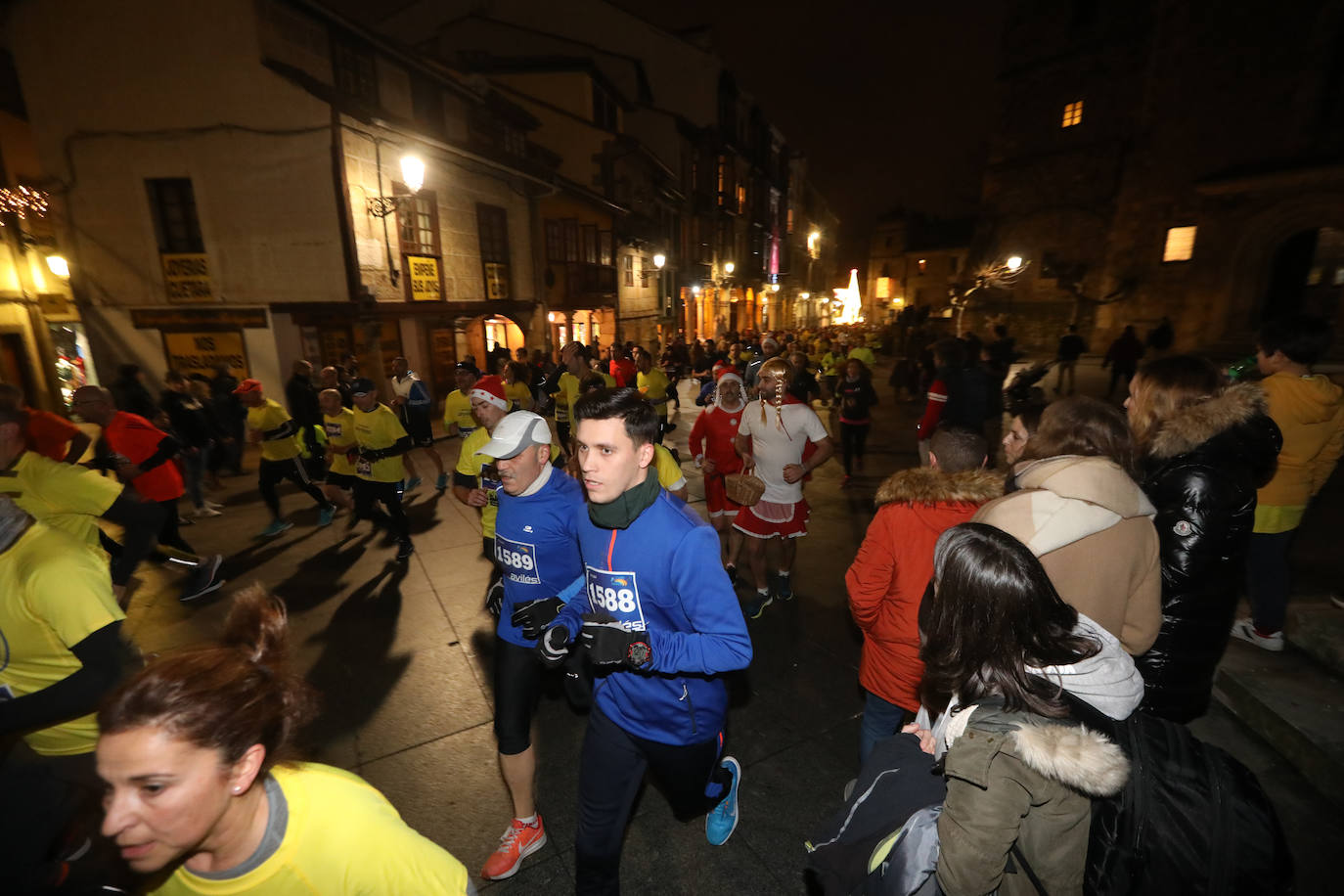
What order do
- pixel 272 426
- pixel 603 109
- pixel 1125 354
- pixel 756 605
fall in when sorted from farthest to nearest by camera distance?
pixel 603 109
pixel 1125 354
pixel 272 426
pixel 756 605

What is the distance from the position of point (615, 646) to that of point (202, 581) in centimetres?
603

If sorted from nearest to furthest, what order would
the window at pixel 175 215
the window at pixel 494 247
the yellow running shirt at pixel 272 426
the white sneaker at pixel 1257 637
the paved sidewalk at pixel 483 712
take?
the paved sidewalk at pixel 483 712
the white sneaker at pixel 1257 637
the yellow running shirt at pixel 272 426
the window at pixel 175 215
the window at pixel 494 247

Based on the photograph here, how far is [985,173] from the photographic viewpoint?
27.6 metres

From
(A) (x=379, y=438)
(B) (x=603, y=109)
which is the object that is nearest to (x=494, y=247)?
(B) (x=603, y=109)

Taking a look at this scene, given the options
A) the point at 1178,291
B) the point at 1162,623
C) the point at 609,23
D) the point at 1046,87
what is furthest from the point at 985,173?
the point at 1162,623

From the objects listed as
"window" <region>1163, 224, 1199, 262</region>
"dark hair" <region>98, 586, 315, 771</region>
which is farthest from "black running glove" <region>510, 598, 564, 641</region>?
"window" <region>1163, 224, 1199, 262</region>

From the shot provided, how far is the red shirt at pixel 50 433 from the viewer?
17.6 feet

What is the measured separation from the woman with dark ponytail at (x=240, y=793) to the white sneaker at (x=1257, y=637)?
18.1ft

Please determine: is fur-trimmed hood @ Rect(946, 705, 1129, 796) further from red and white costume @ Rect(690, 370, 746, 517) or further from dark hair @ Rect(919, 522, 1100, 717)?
red and white costume @ Rect(690, 370, 746, 517)

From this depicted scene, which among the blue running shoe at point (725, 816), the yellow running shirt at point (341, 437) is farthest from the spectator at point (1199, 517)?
the yellow running shirt at point (341, 437)

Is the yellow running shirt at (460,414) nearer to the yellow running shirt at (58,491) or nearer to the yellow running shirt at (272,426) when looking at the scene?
the yellow running shirt at (272,426)

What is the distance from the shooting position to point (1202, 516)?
2.55 metres

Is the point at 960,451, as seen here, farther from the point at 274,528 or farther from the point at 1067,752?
the point at 274,528

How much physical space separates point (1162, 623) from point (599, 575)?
259 cm
